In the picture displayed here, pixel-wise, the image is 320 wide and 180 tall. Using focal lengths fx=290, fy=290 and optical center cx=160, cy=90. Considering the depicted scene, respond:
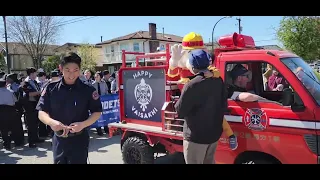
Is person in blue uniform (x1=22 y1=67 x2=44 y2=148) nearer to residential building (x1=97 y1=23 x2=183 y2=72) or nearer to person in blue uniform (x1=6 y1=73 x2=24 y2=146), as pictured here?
person in blue uniform (x1=6 y1=73 x2=24 y2=146)

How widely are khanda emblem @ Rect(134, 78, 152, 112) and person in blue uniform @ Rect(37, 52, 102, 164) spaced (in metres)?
1.70

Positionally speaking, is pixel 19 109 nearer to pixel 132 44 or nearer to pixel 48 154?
pixel 48 154

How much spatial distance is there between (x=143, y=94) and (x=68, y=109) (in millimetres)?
1901

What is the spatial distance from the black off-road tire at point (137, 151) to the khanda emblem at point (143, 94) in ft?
1.68

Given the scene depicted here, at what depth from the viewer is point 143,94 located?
451 centimetres

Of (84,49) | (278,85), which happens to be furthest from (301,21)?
(84,49)

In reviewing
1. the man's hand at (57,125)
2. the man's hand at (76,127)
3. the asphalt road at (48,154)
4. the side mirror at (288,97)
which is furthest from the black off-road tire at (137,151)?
the side mirror at (288,97)

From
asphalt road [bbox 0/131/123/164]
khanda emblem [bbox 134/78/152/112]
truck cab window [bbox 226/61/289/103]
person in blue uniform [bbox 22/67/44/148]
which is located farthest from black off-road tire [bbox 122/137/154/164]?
person in blue uniform [bbox 22/67/44/148]

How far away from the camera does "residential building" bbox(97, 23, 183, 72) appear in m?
38.9

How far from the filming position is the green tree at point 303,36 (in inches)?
656

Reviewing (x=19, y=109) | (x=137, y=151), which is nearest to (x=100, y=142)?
(x=19, y=109)

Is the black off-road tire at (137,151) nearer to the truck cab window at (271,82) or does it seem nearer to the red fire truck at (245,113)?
the red fire truck at (245,113)
